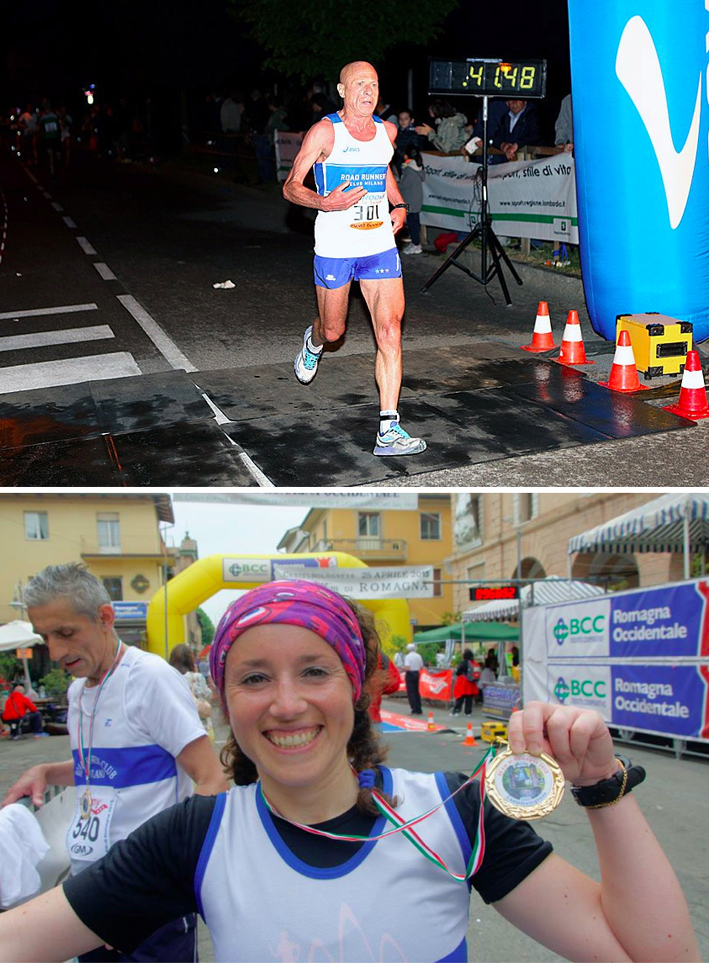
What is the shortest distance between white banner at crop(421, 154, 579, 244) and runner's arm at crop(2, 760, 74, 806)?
909 cm

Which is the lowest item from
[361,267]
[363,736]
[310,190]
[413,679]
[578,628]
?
[413,679]

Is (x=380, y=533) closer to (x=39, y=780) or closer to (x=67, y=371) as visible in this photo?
(x=39, y=780)

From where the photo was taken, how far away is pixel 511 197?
1202 centimetres

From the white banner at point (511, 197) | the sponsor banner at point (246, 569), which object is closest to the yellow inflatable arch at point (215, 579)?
the sponsor banner at point (246, 569)

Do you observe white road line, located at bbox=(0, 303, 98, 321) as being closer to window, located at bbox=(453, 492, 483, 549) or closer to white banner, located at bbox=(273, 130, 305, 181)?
window, located at bbox=(453, 492, 483, 549)

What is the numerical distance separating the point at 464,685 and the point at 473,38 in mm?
17111

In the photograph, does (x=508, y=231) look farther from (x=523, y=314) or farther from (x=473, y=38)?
(x=473, y=38)

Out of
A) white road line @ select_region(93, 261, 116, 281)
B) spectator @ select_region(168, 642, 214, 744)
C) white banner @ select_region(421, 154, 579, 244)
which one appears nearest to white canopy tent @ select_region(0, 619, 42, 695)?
spectator @ select_region(168, 642, 214, 744)

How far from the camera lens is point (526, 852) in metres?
1.64

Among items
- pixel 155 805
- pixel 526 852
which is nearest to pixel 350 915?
pixel 526 852

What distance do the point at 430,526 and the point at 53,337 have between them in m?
6.40

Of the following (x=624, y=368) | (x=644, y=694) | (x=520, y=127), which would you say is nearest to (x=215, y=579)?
(x=624, y=368)

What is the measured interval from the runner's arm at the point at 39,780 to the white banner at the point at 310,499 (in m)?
1.07

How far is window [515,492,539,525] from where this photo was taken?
5.62m
